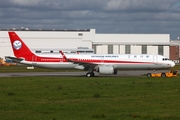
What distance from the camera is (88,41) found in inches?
5482

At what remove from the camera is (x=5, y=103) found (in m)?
25.4

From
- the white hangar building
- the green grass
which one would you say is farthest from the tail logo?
the white hangar building

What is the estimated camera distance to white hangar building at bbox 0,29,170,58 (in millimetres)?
136750

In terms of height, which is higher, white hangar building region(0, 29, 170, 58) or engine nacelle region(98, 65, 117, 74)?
white hangar building region(0, 29, 170, 58)

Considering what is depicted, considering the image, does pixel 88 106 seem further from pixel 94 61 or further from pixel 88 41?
pixel 88 41

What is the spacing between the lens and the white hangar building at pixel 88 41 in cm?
13675

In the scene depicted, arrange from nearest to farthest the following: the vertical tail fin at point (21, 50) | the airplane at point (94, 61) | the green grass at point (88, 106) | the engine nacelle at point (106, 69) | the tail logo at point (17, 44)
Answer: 1. the green grass at point (88, 106)
2. the engine nacelle at point (106, 69)
3. the airplane at point (94, 61)
4. the vertical tail fin at point (21, 50)
5. the tail logo at point (17, 44)

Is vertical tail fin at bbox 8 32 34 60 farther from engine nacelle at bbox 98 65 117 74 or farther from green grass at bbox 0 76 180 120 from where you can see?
green grass at bbox 0 76 180 120

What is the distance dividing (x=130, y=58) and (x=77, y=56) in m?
6.90

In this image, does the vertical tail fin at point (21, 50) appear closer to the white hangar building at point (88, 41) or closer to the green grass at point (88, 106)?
the green grass at point (88, 106)

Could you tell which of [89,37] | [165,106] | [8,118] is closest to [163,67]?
[165,106]

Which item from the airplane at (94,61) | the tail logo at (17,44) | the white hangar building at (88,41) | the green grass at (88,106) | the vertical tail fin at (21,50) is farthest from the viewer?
the white hangar building at (88,41)

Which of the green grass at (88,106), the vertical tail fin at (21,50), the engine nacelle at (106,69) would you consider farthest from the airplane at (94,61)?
the green grass at (88,106)

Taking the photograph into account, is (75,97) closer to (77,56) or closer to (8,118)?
(8,118)
